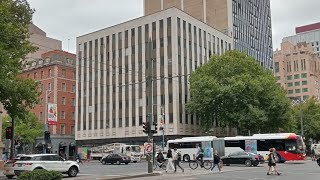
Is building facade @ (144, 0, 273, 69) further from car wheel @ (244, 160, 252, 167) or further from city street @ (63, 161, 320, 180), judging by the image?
city street @ (63, 161, 320, 180)

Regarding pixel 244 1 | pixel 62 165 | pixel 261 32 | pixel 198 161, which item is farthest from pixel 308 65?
pixel 62 165

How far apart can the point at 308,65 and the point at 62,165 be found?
140979 millimetres

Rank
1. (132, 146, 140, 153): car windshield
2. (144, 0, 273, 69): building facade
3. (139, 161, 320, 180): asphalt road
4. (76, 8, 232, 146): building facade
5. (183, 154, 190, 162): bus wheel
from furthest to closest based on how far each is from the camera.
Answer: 1. (144, 0, 273, 69): building facade
2. (76, 8, 232, 146): building facade
3. (132, 146, 140, 153): car windshield
4. (183, 154, 190, 162): bus wheel
5. (139, 161, 320, 180): asphalt road

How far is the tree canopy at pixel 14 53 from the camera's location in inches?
852

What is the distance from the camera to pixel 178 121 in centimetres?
6456

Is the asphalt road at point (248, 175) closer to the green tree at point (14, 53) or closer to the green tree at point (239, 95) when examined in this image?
the green tree at point (14, 53)

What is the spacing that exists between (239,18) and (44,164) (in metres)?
74.6

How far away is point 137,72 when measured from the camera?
7031 centimetres

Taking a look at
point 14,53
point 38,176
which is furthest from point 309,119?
point 38,176

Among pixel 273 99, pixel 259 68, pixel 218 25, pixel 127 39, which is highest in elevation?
pixel 218 25

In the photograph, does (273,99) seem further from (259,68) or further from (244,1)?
(244,1)

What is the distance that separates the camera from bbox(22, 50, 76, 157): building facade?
3268 inches

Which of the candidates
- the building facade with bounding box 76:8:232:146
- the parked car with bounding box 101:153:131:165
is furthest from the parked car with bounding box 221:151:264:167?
the building facade with bounding box 76:8:232:146

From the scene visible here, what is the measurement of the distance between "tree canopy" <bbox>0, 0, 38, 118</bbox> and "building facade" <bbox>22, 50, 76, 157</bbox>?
5233 cm
